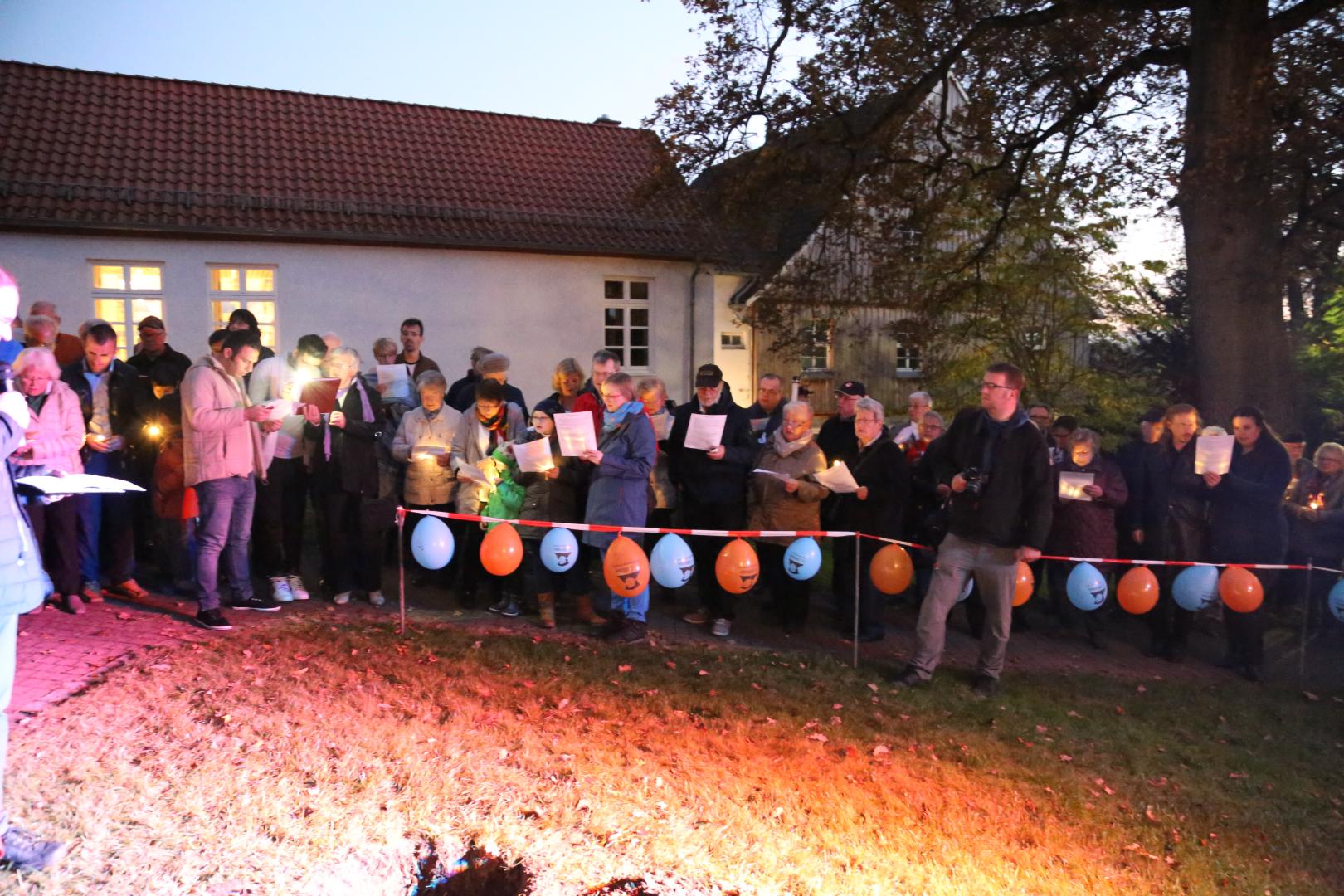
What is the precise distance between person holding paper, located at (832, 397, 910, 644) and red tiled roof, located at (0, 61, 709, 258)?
24.8 ft

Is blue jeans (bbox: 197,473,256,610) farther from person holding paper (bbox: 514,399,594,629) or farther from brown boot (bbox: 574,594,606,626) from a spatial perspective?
brown boot (bbox: 574,594,606,626)

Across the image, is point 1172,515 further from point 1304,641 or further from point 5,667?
point 5,667

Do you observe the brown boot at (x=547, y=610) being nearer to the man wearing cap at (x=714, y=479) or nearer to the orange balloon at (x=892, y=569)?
the man wearing cap at (x=714, y=479)

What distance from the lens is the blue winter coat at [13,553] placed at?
3.37 meters

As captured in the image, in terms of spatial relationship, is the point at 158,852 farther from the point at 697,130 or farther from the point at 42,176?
the point at 42,176

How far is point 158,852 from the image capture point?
3.95 m

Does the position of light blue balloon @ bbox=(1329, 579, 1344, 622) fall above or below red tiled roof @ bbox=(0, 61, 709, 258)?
below

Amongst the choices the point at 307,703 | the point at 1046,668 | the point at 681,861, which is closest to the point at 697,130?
the point at 1046,668

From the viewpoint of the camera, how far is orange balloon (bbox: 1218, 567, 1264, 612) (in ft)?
24.1

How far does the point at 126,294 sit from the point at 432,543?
13.0 metres

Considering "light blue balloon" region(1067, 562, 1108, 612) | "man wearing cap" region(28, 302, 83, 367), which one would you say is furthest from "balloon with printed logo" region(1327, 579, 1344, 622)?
"man wearing cap" region(28, 302, 83, 367)

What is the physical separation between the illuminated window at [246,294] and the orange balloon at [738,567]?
13107 millimetres

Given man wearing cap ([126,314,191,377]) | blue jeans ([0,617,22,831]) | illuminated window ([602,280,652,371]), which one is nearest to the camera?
blue jeans ([0,617,22,831])

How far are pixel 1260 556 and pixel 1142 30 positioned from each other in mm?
7863
